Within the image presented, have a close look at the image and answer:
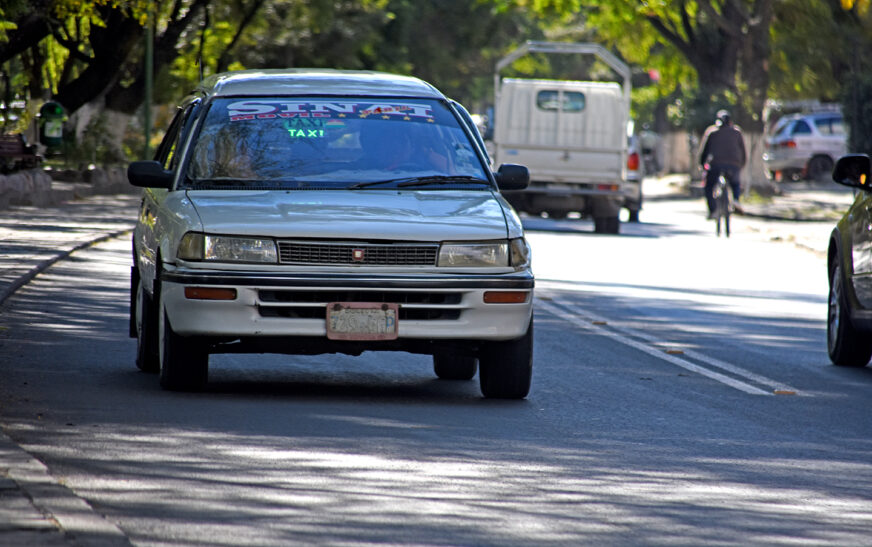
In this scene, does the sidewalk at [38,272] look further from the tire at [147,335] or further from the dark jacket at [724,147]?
the dark jacket at [724,147]

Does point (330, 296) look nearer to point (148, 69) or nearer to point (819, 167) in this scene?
point (148, 69)

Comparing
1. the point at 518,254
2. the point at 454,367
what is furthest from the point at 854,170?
the point at 518,254

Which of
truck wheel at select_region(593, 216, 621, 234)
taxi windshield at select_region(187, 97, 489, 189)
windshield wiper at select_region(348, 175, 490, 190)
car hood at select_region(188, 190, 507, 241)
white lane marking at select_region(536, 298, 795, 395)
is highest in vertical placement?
taxi windshield at select_region(187, 97, 489, 189)

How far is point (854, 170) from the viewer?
35.8 ft

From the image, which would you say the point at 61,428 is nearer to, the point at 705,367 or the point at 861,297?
the point at 705,367

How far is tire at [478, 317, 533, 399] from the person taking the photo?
8680mm

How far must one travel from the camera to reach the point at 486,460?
707 cm

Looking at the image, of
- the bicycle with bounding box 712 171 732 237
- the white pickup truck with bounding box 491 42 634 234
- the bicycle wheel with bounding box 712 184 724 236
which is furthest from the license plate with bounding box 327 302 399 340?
the white pickup truck with bounding box 491 42 634 234

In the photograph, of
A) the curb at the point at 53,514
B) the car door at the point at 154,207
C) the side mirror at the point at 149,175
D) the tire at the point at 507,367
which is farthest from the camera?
the car door at the point at 154,207

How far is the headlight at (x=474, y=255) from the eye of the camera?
8.29 m

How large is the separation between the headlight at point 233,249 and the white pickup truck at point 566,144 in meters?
19.0

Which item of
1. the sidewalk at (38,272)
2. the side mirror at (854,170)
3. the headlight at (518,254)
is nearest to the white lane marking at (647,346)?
the side mirror at (854,170)

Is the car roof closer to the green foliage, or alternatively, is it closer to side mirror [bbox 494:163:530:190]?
side mirror [bbox 494:163:530:190]

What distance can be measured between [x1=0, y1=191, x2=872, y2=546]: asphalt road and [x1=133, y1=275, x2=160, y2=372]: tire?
0.15m
